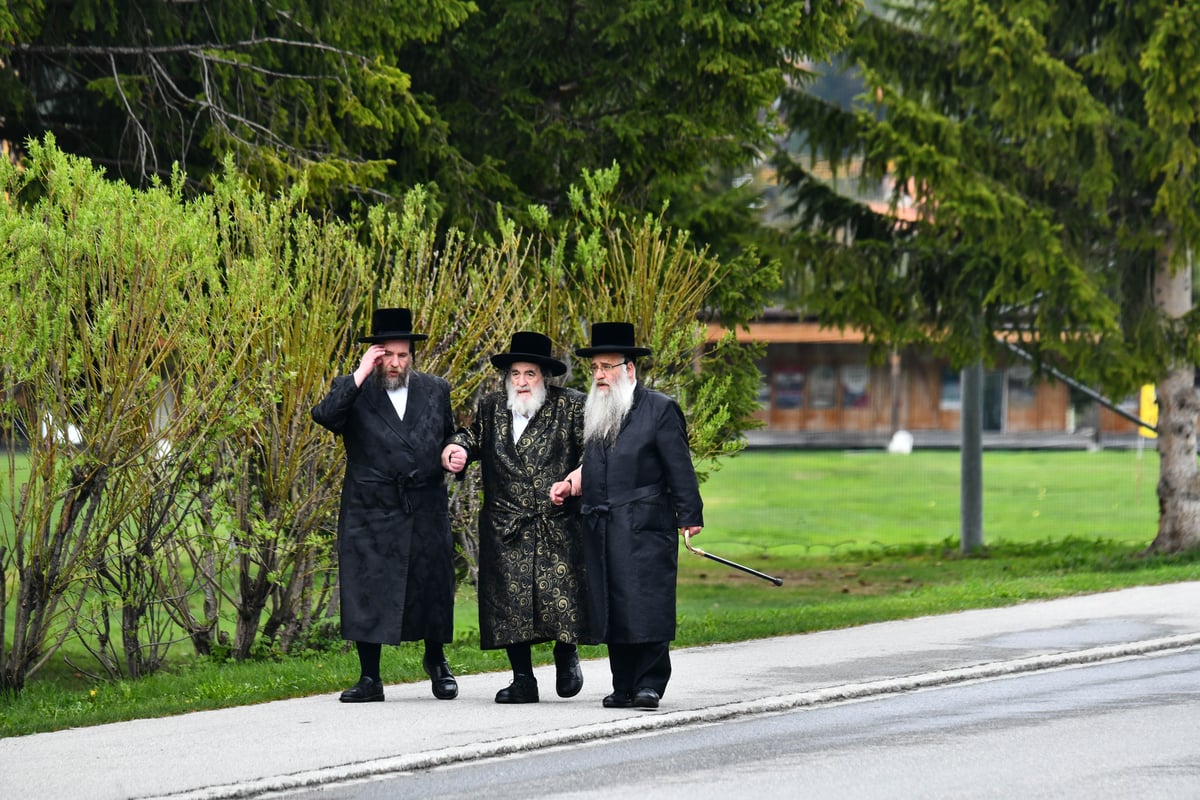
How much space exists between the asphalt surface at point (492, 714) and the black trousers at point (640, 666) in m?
0.15

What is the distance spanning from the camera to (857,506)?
133ft

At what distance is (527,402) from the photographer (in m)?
9.67

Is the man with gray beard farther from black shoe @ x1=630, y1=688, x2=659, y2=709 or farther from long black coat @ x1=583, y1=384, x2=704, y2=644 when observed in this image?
black shoe @ x1=630, y1=688, x2=659, y2=709

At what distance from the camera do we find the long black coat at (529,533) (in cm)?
953

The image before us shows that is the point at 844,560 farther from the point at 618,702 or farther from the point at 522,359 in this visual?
the point at 522,359

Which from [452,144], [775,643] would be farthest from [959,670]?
[452,144]

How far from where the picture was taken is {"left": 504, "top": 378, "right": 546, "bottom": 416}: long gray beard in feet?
31.8

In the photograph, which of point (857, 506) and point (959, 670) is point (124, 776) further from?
point (857, 506)

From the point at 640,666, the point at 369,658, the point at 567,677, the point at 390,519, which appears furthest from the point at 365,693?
the point at 640,666

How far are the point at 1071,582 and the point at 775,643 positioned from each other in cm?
564

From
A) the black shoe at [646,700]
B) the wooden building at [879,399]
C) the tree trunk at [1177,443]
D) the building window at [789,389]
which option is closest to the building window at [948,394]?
the wooden building at [879,399]

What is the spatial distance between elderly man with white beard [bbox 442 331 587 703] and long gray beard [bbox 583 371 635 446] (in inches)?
6.2

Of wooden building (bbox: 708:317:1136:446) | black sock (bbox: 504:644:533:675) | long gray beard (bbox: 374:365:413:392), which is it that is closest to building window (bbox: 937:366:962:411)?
wooden building (bbox: 708:317:1136:446)

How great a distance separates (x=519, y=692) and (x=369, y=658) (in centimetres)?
79
